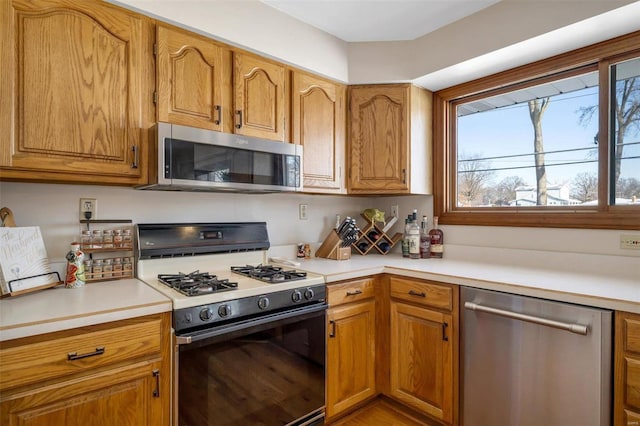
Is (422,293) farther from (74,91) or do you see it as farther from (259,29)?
(74,91)

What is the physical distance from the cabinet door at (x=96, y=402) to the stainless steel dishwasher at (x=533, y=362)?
4.65 feet

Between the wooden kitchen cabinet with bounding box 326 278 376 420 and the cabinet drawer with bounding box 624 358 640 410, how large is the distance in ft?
3.69

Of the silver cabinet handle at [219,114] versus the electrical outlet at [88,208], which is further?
the silver cabinet handle at [219,114]

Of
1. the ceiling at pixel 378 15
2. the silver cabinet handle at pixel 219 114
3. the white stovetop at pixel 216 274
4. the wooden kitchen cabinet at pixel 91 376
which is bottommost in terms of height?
the wooden kitchen cabinet at pixel 91 376

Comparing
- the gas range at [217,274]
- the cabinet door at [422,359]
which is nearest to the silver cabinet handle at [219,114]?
the gas range at [217,274]

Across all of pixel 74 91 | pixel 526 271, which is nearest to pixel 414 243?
pixel 526 271

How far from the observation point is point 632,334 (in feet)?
3.98

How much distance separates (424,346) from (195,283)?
4.16 feet

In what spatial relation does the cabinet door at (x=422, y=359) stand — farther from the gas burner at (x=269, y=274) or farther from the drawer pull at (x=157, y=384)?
the drawer pull at (x=157, y=384)

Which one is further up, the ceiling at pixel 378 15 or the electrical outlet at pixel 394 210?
the ceiling at pixel 378 15

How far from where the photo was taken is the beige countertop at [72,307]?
1.01m

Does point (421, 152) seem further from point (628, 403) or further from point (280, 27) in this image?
point (628, 403)

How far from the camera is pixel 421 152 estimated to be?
2428 mm

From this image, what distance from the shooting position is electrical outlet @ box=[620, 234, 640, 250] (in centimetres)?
166
